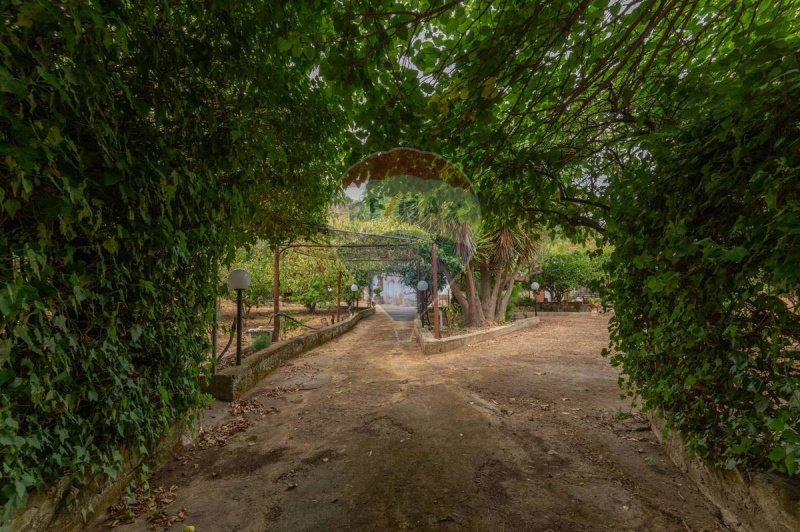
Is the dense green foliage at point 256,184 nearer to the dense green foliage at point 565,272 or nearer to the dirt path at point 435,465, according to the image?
the dirt path at point 435,465

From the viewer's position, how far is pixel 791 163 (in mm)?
1560

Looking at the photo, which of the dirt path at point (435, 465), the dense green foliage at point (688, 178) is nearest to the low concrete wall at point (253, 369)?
the dirt path at point (435, 465)

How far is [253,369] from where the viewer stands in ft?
18.6

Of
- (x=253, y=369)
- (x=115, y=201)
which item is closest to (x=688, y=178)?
(x=115, y=201)

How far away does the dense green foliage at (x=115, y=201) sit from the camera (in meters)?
1.54

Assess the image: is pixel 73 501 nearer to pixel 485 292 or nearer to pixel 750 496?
pixel 750 496

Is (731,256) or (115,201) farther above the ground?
(115,201)

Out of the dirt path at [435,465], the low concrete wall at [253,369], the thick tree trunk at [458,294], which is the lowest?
the dirt path at [435,465]

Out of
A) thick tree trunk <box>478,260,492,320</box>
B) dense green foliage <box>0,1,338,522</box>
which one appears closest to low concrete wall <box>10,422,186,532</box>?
dense green foliage <box>0,1,338,522</box>

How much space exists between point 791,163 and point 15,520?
13.5 ft

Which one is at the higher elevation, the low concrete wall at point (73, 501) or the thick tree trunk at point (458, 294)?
the thick tree trunk at point (458, 294)

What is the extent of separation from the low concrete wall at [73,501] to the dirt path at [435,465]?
286mm

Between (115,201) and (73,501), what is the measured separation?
6.03ft

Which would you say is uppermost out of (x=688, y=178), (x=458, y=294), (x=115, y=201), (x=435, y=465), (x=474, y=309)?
(x=688, y=178)
